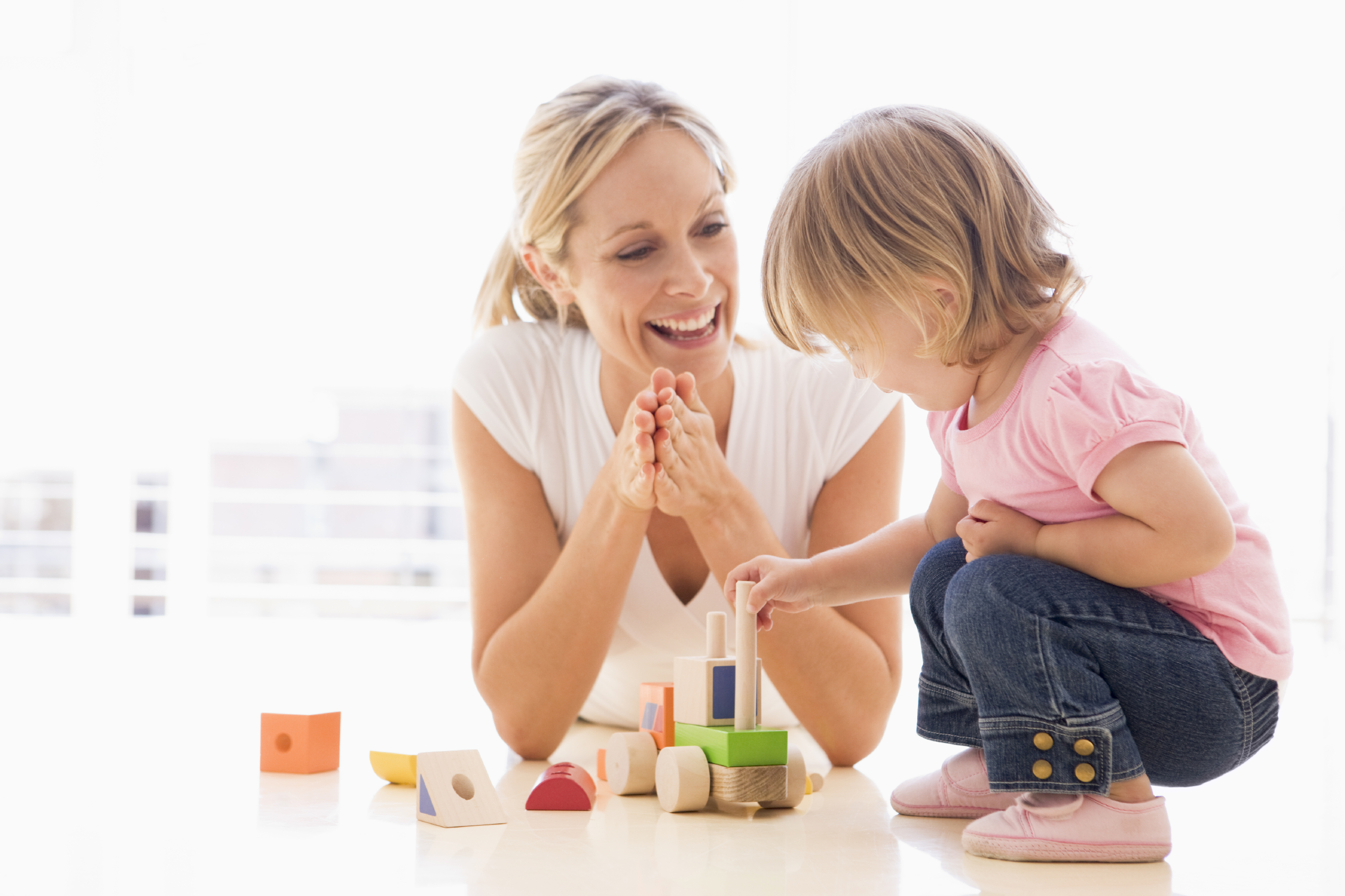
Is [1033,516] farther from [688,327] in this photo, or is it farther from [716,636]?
[688,327]

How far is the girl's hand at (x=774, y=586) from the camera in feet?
3.02

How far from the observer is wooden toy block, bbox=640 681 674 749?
1.00m

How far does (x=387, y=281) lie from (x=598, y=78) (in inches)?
94.9

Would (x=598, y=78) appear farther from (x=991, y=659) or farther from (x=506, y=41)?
(x=506, y=41)

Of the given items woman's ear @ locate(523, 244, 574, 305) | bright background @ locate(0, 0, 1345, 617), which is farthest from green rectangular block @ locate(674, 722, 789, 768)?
bright background @ locate(0, 0, 1345, 617)

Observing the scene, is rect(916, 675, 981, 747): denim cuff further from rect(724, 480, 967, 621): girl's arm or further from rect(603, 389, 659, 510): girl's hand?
rect(603, 389, 659, 510): girl's hand

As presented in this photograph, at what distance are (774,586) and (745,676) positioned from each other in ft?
0.26

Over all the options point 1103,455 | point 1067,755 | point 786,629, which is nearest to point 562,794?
point 786,629

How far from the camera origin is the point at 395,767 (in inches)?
40.1

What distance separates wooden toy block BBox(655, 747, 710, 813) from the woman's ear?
60 centimetres

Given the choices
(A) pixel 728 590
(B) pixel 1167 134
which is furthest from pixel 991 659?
(B) pixel 1167 134

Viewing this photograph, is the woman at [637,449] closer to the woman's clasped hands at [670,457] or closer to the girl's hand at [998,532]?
the woman's clasped hands at [670,457]

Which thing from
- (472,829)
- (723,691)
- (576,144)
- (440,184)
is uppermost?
(440,184)

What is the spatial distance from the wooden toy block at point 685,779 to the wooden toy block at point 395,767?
25 cm
